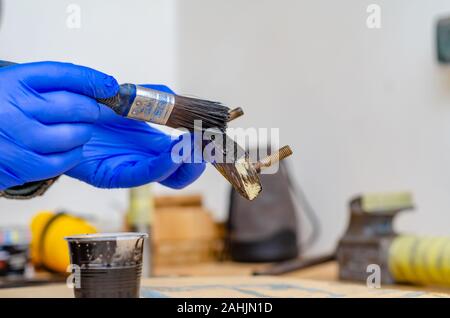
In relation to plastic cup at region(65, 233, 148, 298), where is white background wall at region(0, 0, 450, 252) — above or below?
above

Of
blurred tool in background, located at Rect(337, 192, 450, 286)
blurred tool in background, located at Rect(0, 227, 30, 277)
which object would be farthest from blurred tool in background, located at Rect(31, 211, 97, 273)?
blurred tool in background, located at Rect(337, 192, 450, 286)

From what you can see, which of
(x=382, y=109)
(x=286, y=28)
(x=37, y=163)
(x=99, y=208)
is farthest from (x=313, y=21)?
(x=37, y=163)

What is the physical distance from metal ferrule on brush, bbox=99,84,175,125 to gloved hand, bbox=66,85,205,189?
18cm

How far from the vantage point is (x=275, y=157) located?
907mm

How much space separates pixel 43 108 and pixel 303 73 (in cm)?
146

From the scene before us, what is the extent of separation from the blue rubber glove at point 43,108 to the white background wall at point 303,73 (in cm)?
115

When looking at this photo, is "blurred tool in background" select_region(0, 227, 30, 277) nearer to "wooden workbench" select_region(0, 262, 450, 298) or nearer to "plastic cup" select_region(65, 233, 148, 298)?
"wooden workbench" select_region(0, 262, 450, 298)

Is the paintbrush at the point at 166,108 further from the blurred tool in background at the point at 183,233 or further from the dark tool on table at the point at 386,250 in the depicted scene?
the blurred tool in background at the point at 183,233

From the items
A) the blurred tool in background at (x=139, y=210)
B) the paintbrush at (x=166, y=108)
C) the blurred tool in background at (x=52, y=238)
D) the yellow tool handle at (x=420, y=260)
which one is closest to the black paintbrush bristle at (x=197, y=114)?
the paintbrush at (x=166, y=108)

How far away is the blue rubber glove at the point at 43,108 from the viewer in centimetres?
90

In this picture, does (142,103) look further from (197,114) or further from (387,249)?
(387,249)

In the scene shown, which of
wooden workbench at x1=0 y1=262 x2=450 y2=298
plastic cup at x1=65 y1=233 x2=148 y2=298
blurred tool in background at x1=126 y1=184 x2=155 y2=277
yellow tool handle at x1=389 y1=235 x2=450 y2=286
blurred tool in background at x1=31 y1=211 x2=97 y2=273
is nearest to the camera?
plastic cup at x1=65 y1=233 x2=148 y2=298

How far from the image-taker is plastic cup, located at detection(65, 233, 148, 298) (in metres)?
0.87
